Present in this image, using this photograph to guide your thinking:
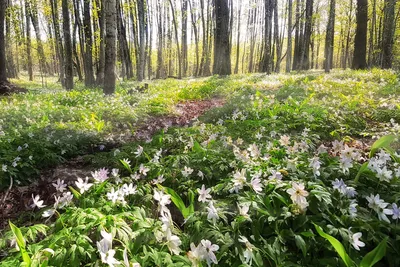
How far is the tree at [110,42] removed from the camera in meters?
9.38

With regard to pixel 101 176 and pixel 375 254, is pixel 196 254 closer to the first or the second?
pixel 375 254

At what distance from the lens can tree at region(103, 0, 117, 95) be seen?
9.38 metres

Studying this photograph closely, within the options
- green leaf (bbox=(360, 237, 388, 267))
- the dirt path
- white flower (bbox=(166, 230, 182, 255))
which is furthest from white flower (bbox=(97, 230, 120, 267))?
the dirt path

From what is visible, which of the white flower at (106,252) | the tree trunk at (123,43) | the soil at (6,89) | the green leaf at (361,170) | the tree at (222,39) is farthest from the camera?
the tree trunk at (123,43)

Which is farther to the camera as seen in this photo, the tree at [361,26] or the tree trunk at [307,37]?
the tree trunk at [307,37]

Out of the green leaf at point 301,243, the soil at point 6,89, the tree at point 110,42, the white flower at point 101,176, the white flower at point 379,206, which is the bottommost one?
the green leaf at point 301,243

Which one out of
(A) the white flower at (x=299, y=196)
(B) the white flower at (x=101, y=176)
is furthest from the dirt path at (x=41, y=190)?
(A) the white flower at (x=299, y=196)

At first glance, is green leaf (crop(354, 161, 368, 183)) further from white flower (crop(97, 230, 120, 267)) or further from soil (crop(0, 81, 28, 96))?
soil (crop(0, 81, 28, 96))

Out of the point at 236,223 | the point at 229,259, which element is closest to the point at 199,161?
the point at 236,223

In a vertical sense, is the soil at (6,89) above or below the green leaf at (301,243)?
above

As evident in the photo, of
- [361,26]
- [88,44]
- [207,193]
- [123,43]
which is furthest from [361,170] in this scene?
[123,43]

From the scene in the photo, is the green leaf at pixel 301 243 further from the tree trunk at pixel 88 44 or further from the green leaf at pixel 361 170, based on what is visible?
the tree trunk at pixel 88 44

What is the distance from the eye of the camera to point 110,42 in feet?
31.3

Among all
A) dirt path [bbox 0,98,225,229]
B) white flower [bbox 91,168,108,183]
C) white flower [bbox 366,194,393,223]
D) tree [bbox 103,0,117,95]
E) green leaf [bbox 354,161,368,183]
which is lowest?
dirt path [bbox 0,98,225,229]
